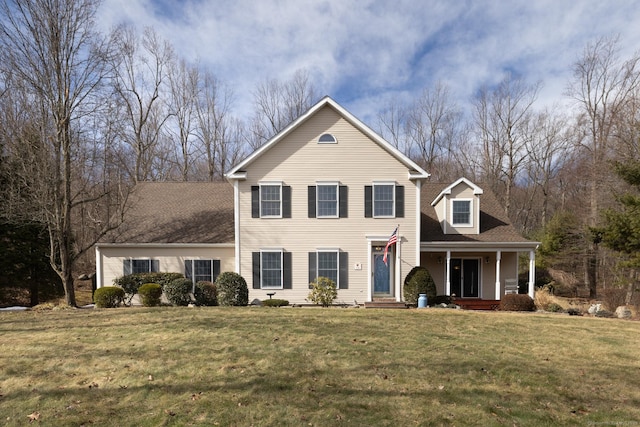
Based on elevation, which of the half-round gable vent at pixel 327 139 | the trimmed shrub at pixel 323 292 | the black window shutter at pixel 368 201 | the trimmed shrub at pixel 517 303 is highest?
the half-round gable vent at pixel 327 139

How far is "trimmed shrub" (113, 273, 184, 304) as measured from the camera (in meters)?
14.3

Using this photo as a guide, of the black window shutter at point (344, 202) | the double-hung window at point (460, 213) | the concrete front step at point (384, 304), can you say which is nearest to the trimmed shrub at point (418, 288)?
the concrete front step at point (384, 304)

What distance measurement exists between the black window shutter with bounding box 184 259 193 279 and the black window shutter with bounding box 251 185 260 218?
3804mm

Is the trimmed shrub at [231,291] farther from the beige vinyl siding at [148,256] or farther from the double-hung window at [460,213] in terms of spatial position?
the double-hung window at [460,213]

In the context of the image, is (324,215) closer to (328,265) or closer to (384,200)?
(328,265)

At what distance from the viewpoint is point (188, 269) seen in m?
15.9

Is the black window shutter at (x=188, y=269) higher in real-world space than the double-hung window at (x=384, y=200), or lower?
lower

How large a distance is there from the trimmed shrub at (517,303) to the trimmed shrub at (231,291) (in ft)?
35.4

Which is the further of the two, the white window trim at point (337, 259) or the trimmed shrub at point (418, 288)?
the white window trim at point (337, 259)

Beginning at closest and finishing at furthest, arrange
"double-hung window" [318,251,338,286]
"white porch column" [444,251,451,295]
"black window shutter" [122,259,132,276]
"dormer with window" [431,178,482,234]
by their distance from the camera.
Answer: "double-hung window" [318,251,338,286], "white porch column" [444,251,451,295], "black window shutter" [122,259,132,276], "dormer with window" [431,178,482,234]

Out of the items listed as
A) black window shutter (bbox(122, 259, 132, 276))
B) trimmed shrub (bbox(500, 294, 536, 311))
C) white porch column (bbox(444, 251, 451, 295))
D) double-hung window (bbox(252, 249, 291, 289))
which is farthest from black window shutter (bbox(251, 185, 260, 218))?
trimmed shrub (bbox(500, 294, 536, 311))

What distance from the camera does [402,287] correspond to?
1502cm

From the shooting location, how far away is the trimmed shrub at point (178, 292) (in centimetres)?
1309

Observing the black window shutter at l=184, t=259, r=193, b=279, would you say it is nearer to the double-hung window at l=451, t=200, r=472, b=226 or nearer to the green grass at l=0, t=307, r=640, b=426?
the green grass at l=0, t=307, r=640, b=426
